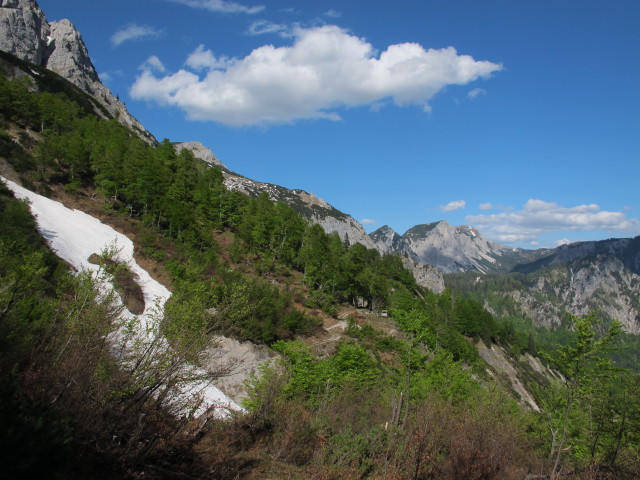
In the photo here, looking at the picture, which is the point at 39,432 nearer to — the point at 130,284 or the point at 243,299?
the point at 243,299

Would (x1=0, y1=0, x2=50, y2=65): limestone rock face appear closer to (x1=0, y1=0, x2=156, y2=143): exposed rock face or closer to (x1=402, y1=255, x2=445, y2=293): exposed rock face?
(x1=0, y1=0, x2=156, y2=143): exposed rock face

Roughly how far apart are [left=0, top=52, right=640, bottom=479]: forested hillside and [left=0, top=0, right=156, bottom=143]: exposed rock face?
2478 inches

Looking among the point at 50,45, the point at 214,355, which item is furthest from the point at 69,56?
the point at 214,355

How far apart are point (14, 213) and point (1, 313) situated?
20252mm

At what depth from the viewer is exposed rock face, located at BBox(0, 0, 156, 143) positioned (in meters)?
99.9

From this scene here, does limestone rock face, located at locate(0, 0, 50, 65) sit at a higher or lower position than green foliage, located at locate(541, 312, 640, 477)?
higher

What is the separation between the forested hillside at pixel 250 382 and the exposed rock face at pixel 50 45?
62931 mm

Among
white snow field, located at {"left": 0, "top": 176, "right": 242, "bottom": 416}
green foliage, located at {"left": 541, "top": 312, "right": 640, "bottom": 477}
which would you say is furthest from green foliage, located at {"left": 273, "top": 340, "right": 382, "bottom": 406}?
white snow field, located at {"left": 0, "top": 176, "right": 242, "bottom": 416}

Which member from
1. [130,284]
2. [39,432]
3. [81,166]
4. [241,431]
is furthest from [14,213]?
[39,432]

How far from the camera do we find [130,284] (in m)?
27.7

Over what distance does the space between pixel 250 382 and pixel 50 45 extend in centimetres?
13823

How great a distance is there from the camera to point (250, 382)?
2008cm

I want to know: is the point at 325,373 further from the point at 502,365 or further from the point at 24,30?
the point at 24,30

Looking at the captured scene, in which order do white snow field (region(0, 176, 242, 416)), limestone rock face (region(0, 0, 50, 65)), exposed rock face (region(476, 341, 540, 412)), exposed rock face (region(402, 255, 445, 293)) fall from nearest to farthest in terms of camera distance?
1. white snow field (region(0, 176, 242, 416))
2. exposed rock face (region(476, 341, 540, 412))
3. limestone rock face (region(0, 0, 50, 65))
4. exposed rock face (region(402, 255, 445, 293))
